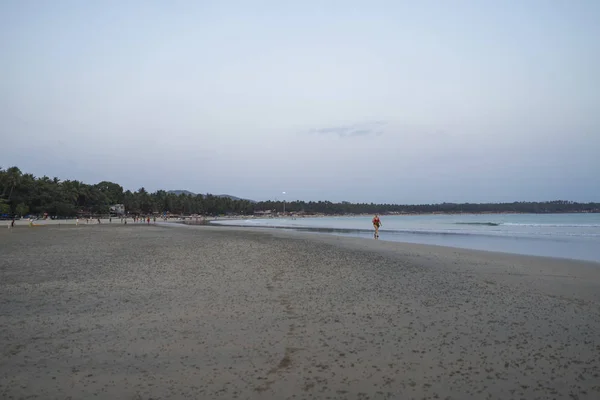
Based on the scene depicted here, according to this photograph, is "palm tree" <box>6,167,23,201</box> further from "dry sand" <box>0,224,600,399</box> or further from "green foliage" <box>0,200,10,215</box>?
"dry sand" <box>0,224,600,399</box>

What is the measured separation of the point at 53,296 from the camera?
9.38 meters

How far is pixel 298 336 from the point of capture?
20.5ft

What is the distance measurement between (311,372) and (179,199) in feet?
557

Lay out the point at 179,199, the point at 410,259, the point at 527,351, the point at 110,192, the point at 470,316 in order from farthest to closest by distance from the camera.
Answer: the point at 179,199
the point at 110,192
the point at 410,259
the point at 470,316
the point at 527,351

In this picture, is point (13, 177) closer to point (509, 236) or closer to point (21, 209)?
point (21, 209)

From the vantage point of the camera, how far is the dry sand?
176 inches

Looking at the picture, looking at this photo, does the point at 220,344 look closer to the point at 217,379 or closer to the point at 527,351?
the point at 217,379

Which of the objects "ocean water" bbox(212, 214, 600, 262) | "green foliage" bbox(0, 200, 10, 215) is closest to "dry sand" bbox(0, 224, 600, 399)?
"ocean water" bbox(212, 214, 600, 262)

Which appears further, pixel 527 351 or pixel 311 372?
pixel 527 351

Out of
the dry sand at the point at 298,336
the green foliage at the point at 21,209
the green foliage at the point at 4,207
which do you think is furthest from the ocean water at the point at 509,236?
the green foliage at the point at 21,209

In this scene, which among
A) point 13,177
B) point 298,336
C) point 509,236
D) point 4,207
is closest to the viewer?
point 298,336

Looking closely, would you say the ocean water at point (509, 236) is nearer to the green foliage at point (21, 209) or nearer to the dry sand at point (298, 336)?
the dry sand at point (298, 336)

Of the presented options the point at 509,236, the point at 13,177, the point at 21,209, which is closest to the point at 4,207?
the point at 21,209

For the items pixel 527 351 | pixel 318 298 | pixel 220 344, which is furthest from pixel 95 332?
pixel 527 351
